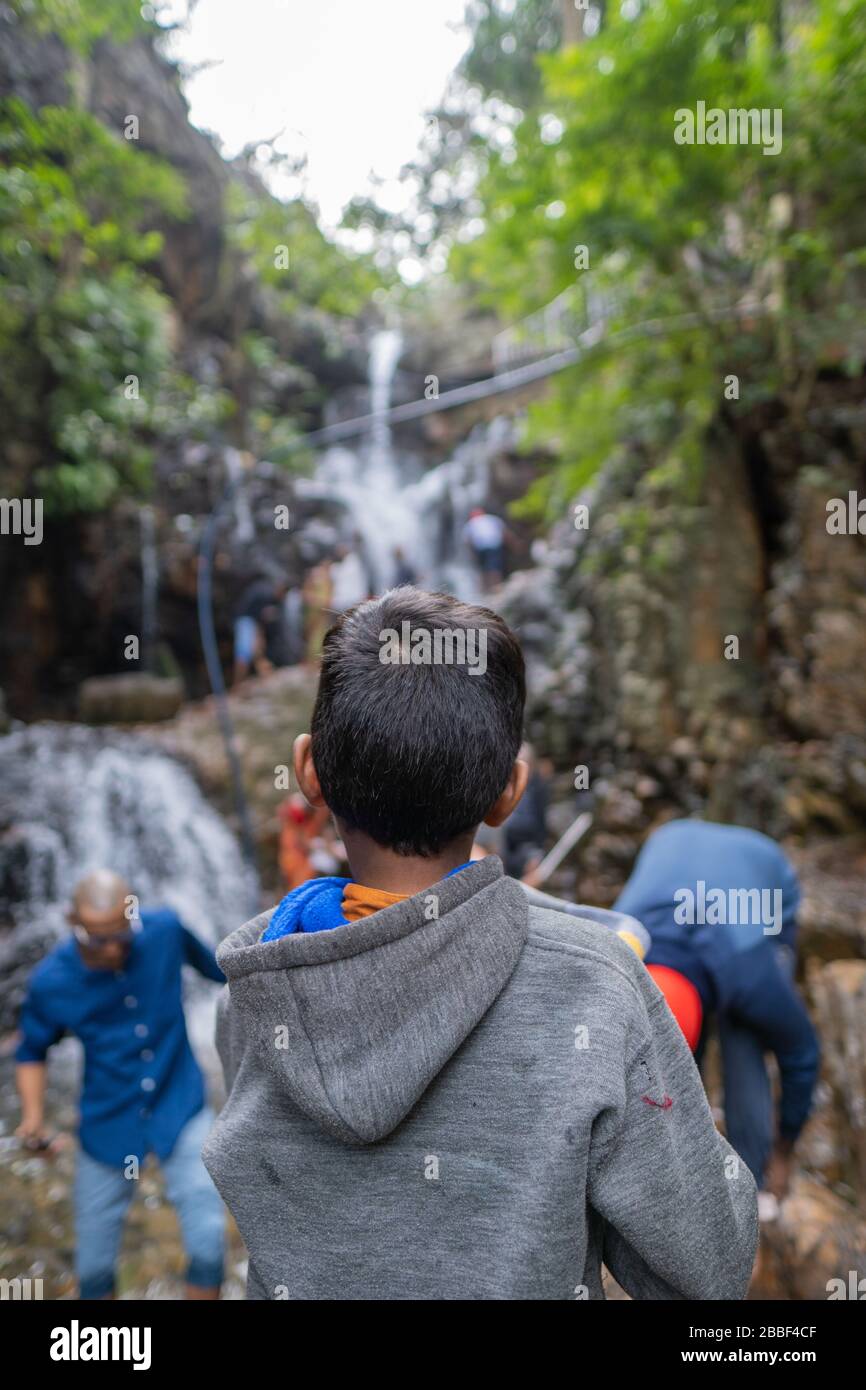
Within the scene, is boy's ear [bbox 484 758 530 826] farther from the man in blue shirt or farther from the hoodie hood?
the man in blue shirt

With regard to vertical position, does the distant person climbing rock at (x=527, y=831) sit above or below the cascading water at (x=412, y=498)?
below

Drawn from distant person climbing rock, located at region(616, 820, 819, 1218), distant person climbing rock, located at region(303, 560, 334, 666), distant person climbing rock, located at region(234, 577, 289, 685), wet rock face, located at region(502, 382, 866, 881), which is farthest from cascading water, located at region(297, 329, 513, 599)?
distant person climbing rock, located at region(616, 820, 819, 1218)

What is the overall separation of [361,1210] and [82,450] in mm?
9946

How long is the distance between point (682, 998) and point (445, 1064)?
107 cm

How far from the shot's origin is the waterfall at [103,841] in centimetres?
652

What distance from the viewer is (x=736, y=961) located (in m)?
1.95

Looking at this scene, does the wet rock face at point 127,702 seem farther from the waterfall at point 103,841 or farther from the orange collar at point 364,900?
the orange collar at point 364,900

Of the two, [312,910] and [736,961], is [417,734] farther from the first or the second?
[736,961]

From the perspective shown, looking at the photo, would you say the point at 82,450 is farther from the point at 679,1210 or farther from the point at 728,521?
the point at 679,1210

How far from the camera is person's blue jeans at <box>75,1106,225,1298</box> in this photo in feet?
7.83

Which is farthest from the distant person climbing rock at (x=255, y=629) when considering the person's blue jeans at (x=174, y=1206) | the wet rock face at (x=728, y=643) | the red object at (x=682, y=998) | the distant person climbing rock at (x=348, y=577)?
the red object at (x=682, y=998)

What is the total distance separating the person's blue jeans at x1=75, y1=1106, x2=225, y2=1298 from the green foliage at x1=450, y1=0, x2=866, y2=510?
5835 millimetres

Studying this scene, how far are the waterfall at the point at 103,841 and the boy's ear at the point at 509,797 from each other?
18.7 ft

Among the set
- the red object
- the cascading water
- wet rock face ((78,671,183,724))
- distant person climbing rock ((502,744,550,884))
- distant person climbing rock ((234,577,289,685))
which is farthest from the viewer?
the cascading water
